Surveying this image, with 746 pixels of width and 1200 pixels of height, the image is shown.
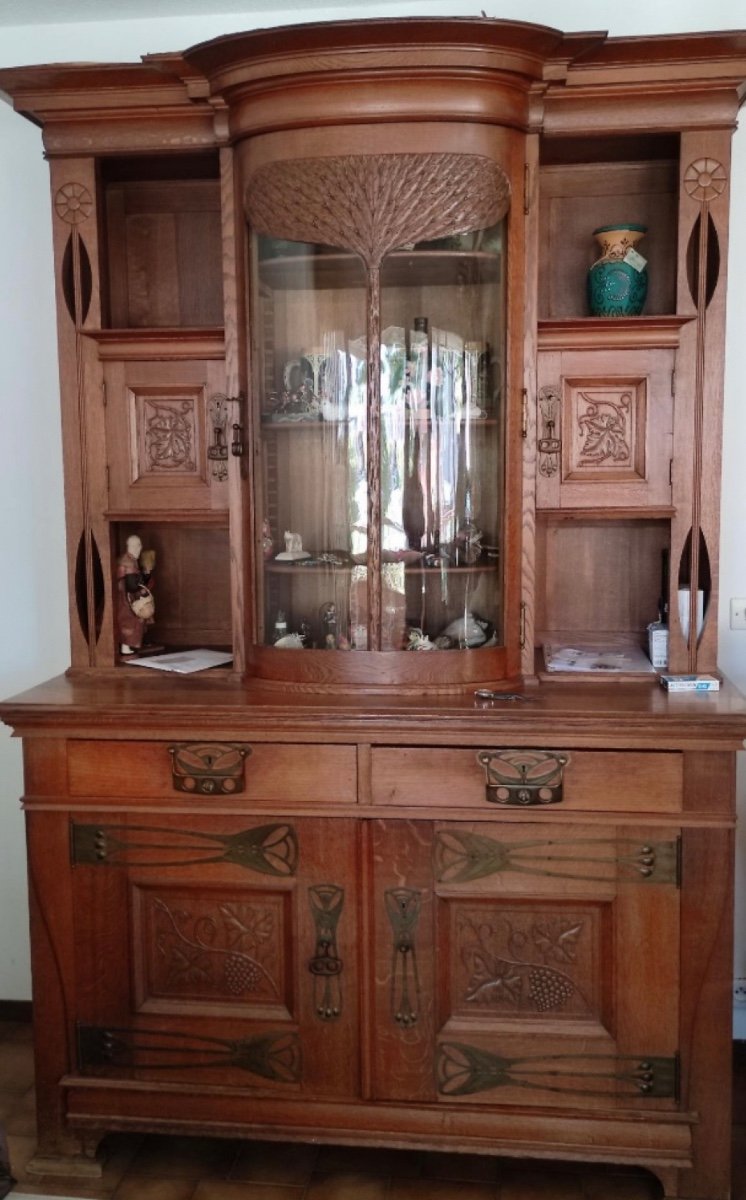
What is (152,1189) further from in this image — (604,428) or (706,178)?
(706,178)

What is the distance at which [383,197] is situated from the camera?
2.19 m

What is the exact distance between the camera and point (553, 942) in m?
2.14

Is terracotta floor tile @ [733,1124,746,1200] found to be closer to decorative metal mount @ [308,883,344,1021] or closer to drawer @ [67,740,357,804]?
decorative metal mount @ [308,883,344,1021]

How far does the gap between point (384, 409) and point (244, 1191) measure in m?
1.69

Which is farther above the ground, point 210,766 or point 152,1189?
point 210,766

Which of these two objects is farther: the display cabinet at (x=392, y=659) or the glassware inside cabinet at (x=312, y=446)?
the glassware inside cabinet at (x=312, y=446)

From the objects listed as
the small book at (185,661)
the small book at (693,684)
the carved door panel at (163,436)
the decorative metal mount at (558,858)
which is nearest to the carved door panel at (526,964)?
the decorative metal mount at (558,858)

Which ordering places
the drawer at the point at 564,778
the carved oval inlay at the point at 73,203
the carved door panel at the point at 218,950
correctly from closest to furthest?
the drawer at the point at 564,778 → the carved door panel at the point at 218,950 → the carved oval inlay at the point at 73,203

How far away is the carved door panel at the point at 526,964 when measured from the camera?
2.11 metres

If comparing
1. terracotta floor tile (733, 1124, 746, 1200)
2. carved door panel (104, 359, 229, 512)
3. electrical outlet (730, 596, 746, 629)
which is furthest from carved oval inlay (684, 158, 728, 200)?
terracotta floor tile (733, 1124, 746, 1200)

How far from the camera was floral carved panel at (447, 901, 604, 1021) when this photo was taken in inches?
84.1

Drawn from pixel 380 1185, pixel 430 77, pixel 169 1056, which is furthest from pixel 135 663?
pixel 430 77

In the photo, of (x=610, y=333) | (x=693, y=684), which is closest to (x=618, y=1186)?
(x=693, y=684)

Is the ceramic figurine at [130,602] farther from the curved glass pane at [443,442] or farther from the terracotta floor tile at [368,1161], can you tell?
the terracotta floor tile at [368,1161]
